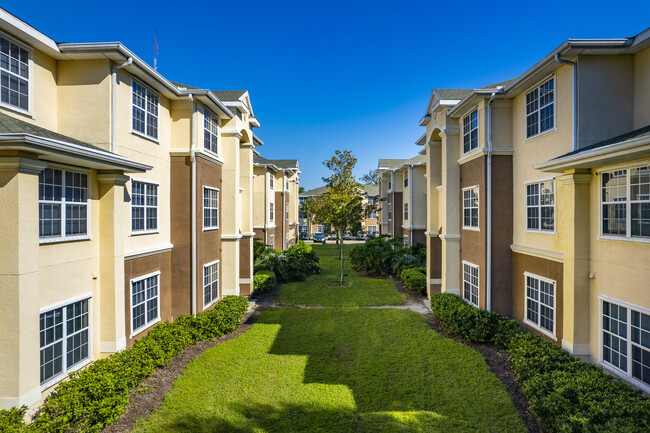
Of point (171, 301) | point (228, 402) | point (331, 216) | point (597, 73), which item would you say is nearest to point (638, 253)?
point (597, 73)

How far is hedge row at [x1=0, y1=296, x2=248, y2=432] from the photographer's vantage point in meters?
5.98

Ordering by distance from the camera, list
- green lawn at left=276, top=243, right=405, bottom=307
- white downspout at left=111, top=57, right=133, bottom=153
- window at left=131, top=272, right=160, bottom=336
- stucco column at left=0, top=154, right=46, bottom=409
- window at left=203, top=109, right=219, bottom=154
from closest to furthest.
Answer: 1. stucco column at left=0, top=154, right=46, bottom=409
2. white downspout at left=111, top=57, right=133, bottom=153
3. window at left=131, top=272, right=160, bottom=336
4. window at left=203, top=109, right=219, bottom=154
5. green lawn at left=276, top=243, right=405, bottom=307

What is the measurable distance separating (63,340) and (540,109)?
48.7 feet

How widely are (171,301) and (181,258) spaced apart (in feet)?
5.37

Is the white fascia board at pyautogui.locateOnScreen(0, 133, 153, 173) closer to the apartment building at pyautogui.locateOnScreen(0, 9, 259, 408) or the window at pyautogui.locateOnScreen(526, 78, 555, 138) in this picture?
the apartment building at pyautogui.locateOnScreen(0, 9, 259, 408)

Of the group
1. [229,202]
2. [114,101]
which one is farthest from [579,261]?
[114,101]

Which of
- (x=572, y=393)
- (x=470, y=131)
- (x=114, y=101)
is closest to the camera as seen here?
(x=572, y=393)

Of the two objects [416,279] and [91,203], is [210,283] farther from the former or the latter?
[416,279]

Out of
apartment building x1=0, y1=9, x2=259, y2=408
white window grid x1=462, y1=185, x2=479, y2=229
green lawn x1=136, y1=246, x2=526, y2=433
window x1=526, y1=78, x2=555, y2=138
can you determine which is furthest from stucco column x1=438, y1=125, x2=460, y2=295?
apartment building x1=0, y1=9, x2=259, y2=408

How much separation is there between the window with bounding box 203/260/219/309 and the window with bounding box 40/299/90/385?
522cm

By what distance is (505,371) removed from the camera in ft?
→ 31.6

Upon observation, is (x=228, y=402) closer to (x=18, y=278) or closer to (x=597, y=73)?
(x=18, y=278)

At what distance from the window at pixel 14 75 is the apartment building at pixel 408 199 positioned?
23.4 meters

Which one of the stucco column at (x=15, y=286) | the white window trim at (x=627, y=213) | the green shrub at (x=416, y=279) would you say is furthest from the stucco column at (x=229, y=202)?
the white window trim at (x=627, y=213)
